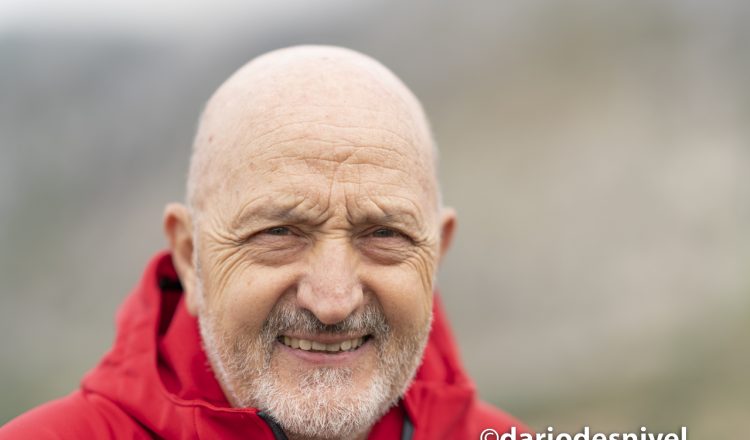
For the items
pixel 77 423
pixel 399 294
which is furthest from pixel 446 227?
pixel 77 423

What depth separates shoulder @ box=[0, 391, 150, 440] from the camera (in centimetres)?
288

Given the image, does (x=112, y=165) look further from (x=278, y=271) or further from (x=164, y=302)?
(x=278, y=271)

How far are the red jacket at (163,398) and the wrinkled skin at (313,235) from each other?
0.12m

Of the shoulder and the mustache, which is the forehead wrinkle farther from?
the shoulder

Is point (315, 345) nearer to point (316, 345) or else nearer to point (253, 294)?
point (316, 345)

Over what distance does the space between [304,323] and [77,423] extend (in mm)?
949

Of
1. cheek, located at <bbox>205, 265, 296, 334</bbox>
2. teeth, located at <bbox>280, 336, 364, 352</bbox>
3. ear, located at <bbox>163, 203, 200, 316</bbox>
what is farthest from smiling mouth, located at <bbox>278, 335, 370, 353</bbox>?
ear, located at <bbox>163, 203, 200, 316</bbox>

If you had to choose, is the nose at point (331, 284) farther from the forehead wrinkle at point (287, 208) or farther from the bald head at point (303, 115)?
the bald head at point (303, 115)

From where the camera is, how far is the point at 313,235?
9.34ft

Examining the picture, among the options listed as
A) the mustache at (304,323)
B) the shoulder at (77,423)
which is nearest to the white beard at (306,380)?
the mustache at (304,323)

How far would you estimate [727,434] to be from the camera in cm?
973

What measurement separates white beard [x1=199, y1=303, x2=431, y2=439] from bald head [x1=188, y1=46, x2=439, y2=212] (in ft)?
1.88

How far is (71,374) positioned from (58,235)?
2375 millimetres

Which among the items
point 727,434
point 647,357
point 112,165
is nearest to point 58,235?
point 112,165
